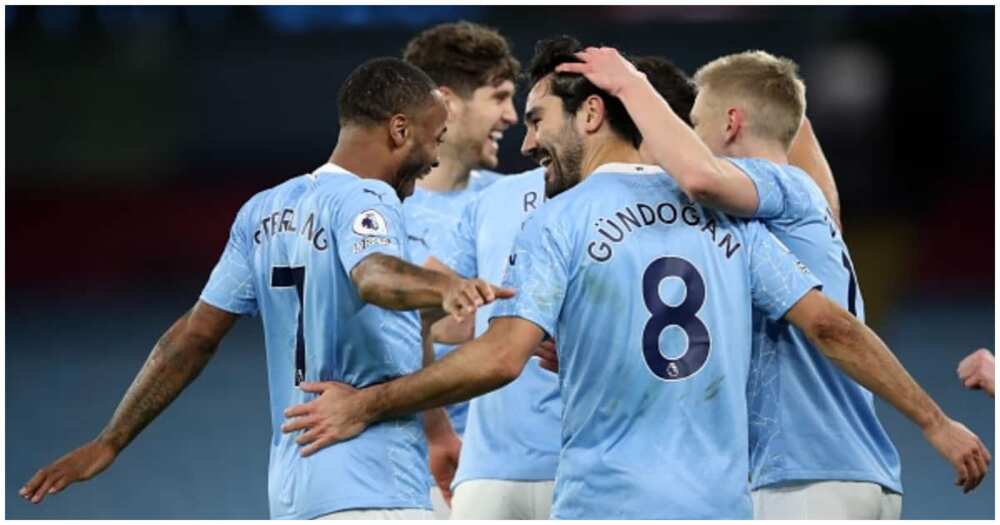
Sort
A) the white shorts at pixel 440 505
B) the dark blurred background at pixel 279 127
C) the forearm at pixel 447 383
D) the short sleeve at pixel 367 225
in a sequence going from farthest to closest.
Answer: the dark blurred background at pixel 279 127 → the white shorts at pixel 440 505 → the short sleeve at pixel 367 225 → the forearm at pixel 447 383

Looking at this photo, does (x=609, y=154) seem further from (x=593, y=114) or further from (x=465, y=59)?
(x=465, y=59)

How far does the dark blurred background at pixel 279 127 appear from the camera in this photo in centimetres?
1678

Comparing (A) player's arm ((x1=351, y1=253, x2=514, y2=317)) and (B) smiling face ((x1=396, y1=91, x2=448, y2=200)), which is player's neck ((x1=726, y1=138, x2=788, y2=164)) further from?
(A) player's arm ((x1=351, y1=253, x2=514, y2=317))

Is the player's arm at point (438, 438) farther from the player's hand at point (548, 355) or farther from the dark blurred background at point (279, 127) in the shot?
the dark blurred background at point (279, 127)

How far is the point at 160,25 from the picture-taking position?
18.1 metres

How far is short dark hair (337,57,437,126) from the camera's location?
4910mm

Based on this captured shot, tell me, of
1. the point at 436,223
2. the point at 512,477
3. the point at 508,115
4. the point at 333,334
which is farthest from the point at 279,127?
the point at 333,334

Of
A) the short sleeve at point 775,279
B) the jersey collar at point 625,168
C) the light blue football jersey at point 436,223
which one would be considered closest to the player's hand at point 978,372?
the short sleeve at point 775,279

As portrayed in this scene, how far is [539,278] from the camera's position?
437 cm

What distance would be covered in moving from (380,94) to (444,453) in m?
1.82

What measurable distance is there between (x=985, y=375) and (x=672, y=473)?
3.26ft

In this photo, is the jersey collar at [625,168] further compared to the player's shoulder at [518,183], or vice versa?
the player's shoulder at [518,183]

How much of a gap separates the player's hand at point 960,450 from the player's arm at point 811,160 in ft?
3.99

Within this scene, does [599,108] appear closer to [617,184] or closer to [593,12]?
[617,184]
